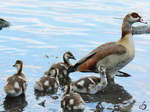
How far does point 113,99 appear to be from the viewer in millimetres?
8062

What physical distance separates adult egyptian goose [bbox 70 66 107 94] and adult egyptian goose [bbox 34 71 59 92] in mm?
309

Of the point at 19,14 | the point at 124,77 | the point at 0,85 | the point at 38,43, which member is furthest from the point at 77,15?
the point at 0,85

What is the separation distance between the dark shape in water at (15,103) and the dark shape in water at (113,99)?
99 cm

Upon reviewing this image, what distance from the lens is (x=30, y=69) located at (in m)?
9.05

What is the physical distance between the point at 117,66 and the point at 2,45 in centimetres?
285

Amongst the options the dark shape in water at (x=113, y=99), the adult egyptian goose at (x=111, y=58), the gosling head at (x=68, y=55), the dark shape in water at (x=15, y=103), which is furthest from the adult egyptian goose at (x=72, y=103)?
the gosling head at (x=68, y=55)

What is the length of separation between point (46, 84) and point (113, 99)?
1099mm

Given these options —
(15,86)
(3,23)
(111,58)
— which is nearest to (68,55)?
(111,58)

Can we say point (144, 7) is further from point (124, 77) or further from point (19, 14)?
point (124, 77)

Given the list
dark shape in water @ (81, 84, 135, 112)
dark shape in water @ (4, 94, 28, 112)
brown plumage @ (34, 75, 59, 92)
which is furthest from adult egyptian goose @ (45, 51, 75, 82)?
dark shape in water @ (4, 94, 28, 112)

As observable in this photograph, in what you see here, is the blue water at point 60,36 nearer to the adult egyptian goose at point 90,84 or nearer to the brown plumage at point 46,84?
the brown plumage at point 46,84

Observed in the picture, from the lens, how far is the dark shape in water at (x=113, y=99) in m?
7.55

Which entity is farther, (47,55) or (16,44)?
(16,44)

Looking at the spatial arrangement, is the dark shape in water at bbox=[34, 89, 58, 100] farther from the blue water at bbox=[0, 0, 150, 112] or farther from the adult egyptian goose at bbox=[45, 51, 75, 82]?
the adult egyptian goose at bbox=[45, 51, 75, 82]
